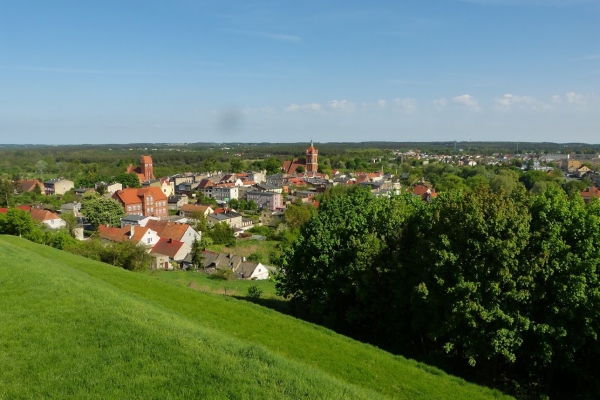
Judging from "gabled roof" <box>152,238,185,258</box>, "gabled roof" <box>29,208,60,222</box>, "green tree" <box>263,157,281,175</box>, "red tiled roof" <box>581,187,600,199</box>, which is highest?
"green tree" <box>263,157,281,175</box>

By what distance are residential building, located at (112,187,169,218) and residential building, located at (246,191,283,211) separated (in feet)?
59.9

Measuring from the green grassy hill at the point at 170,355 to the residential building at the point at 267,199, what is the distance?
62.9 meters

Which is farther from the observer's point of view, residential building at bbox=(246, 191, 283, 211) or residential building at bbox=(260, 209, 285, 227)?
residential building at bbox=(246, 191, 283, 211)

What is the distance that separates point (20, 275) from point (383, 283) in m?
12.2

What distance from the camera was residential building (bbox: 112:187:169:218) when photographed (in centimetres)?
6556

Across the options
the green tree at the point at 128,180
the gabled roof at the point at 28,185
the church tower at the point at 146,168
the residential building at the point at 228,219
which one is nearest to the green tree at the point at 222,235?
the residential building at the point at 228,219

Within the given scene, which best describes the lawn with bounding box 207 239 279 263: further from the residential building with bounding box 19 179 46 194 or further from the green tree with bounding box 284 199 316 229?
the residential building with bounding box 19 179 46 194

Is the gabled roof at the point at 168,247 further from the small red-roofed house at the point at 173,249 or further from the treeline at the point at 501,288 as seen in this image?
the treeline at the point at 501,288

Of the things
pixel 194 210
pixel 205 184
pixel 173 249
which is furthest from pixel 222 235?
pixel 205 184

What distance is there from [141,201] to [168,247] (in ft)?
84.9

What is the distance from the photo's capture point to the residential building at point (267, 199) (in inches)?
3142

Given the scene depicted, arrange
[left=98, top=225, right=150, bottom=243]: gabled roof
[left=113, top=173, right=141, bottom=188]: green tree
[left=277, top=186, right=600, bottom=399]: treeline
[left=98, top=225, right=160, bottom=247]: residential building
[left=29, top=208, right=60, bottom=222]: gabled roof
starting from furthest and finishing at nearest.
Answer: [left=113, top=173, right=141, bottom=188]: green tree, [left=29, top=208, right=60, bottom=222]: gabled roof, [left=98, top=225, right=150, bottom=243]: gabled roof, [left=98, top=225, right=160, bottom=247]: residential building, [left=277, top=186, right=600, bottom=399]: treeline

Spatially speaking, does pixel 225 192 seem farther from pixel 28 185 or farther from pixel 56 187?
pixel 28 185

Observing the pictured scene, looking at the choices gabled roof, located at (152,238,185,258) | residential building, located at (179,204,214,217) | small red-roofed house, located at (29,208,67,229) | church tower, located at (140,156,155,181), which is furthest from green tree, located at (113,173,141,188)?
gabled roof, located at (152,238,185,258)
